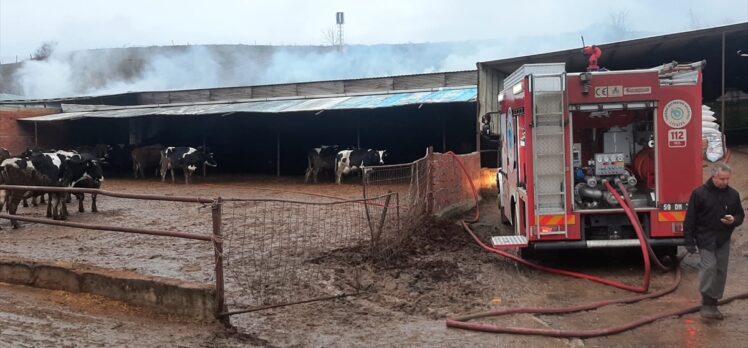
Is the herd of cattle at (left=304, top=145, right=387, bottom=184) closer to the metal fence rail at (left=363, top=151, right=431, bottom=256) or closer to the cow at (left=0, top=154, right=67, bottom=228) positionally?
the cow at (left=0, top=154, right=67, bottom=228)

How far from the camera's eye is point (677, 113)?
27.6 ft

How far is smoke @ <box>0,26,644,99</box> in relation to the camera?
50.8m

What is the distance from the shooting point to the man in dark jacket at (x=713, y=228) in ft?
20.8

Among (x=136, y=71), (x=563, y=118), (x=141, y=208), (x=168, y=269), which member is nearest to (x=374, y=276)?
(x=168, y=269)

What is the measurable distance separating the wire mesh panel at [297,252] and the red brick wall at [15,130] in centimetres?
2216

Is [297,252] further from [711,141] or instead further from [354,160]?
[354,160]

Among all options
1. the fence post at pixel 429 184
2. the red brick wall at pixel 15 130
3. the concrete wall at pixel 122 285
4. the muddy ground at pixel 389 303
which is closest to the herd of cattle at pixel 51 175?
the muddy ground at pixel 389 303

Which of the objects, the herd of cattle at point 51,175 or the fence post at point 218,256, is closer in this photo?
the fence post at point 218,256

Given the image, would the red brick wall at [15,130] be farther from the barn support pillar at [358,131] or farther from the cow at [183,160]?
the barn support pillar at [358,131]

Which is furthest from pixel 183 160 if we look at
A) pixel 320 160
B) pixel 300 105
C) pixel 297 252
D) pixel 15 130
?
pixel 297 252

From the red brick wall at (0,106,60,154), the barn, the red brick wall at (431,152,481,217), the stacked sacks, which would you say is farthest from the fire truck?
the red brick wall at (0,106,60,154)

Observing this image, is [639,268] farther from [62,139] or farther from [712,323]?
[62,139]

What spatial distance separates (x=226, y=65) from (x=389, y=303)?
56153 millimetres

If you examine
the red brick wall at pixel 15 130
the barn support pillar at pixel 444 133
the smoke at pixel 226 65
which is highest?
the smoke at pixel 226 65
